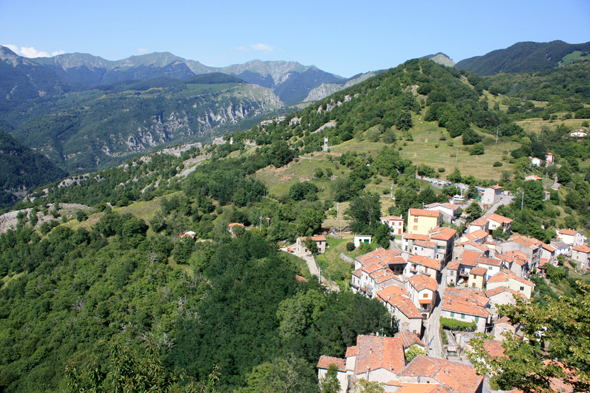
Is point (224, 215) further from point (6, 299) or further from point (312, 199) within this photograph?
point (6, 299)

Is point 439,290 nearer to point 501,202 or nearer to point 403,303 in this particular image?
point 403,303

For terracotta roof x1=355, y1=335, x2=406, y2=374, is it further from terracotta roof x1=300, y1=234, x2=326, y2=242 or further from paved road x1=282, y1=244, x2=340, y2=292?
terracotta roof x1=300, y1=234, x2=326, y2=242

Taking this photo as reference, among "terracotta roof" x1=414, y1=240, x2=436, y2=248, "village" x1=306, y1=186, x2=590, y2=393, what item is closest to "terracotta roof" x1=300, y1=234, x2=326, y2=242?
"village" x1=306, y1=186, x2=590, y2=393

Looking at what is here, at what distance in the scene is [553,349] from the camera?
34.0ft

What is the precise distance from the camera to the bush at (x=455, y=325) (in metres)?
28.6

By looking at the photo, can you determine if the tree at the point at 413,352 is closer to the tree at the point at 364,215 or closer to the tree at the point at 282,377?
the tree at the point at 282,377

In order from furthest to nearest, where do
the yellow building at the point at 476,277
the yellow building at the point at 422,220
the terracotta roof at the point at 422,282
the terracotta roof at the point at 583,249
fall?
the terracotta roof at the point at 583,249
the yellow building at the point at 422,220
the yellow building at the point at 476,277
the terracotta roof at the point at 422,282

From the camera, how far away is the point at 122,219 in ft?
218

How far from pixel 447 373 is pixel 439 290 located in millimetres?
14000

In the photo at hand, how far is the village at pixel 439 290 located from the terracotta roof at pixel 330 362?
7 cm

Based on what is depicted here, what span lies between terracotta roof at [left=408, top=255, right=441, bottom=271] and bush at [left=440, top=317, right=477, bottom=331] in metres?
6.06

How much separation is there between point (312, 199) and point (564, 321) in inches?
2083

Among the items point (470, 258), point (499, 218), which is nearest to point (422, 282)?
point (470, 258)

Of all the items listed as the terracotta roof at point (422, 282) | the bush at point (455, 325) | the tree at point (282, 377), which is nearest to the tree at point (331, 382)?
the tree at point (282, 377)
